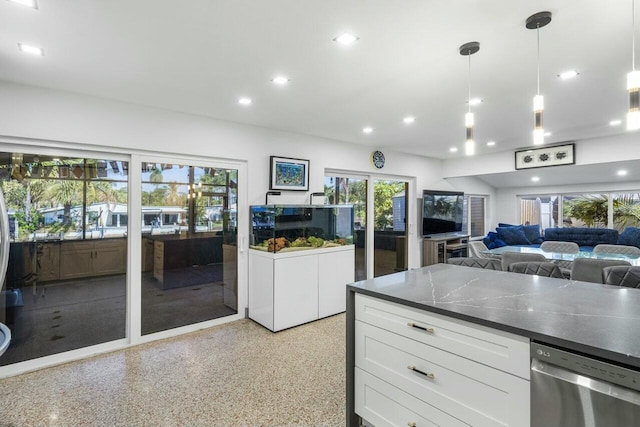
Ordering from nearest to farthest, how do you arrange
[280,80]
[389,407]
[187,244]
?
[389,407], [280,80], [187,244]

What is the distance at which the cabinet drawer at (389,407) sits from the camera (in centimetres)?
159

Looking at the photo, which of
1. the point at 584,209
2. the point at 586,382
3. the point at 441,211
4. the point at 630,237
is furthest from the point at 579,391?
the point at 584,209

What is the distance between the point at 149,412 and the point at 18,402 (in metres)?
0.98

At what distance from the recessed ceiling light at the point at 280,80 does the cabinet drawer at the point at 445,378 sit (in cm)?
198

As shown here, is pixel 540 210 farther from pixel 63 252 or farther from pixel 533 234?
pixel 63 252

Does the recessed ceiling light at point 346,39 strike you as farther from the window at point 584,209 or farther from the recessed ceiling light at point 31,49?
the window at point 584,209

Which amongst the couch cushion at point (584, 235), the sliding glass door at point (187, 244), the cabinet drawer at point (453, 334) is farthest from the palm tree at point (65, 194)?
the couch cushion at point (584, 235)

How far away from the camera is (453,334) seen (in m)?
1.52

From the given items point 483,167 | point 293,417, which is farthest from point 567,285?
point 483,167

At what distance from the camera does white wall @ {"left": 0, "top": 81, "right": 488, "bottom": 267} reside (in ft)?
8.86

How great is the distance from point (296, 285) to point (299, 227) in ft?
2.26

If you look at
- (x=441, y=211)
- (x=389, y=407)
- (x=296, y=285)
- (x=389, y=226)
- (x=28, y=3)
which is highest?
(x=28, y=3)

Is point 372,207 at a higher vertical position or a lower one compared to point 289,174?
lower

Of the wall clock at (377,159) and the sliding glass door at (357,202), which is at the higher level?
the wall clock at (377,159)
